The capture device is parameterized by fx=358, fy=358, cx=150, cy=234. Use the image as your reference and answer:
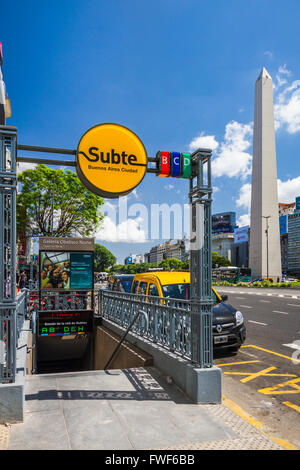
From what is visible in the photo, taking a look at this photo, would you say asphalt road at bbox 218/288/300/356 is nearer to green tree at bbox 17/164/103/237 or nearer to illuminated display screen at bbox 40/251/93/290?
illuminated display screen at bbox 40/251/93/290

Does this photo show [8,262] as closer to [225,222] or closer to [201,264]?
[201,264]

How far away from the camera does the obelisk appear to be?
48.7m

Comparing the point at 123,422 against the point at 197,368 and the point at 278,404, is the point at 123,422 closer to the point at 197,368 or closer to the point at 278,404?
the point at 197,368

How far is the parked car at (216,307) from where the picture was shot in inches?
301

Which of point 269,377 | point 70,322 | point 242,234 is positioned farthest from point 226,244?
point 269,377

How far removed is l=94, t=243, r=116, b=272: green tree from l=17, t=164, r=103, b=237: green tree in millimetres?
101228

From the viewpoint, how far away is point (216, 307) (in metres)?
8.23

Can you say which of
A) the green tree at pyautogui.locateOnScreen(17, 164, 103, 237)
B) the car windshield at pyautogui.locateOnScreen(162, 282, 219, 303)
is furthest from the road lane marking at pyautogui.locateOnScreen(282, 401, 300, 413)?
the green tree at pyautogui.locateOnScreen(17, 164, 103, 237)

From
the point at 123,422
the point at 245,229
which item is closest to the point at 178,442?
the point at 123,422

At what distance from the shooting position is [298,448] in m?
3.72

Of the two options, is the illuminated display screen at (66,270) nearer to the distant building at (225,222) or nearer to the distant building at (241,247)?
the distant building at (241,247)

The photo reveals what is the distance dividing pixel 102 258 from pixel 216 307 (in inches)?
5057

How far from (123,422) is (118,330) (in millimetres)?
6276

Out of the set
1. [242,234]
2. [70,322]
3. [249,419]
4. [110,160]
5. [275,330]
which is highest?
[242,234]
